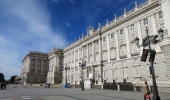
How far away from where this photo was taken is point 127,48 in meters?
30.4

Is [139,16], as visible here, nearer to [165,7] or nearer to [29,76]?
[165,7]

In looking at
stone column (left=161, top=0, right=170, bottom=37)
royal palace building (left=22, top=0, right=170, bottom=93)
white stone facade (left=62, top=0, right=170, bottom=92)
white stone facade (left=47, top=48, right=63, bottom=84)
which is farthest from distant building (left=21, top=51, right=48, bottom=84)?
stone column (left=161, top=0, right=170, bottom=37)

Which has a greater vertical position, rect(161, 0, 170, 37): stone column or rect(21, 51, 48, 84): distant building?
rect(161, 0, 170, 37): stone column

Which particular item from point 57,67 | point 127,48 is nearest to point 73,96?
point 127,48

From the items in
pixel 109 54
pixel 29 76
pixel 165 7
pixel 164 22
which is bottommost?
pixel 29 76

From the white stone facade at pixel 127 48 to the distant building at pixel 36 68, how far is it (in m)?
44.6

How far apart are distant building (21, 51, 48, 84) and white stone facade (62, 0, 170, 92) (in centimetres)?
4461

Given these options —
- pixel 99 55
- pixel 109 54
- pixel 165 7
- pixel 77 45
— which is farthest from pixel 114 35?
pixel 77 45

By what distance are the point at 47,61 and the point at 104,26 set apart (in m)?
55.8

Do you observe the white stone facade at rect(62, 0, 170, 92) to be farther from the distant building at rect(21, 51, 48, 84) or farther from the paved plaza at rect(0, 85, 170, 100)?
the distant building at rect(21, 51, 48, 84)

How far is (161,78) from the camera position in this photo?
75.3 ft

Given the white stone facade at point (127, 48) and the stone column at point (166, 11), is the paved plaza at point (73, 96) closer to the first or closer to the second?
the white stone facade at point (127, 48)

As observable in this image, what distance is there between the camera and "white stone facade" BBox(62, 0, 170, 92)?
23531 mm

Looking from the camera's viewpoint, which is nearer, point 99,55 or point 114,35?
point 114,35
